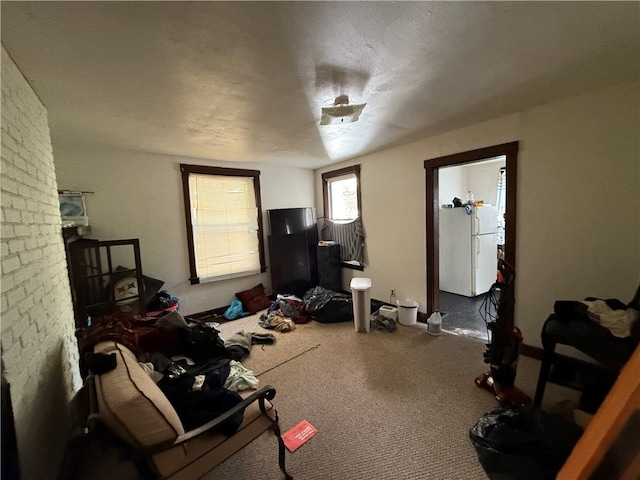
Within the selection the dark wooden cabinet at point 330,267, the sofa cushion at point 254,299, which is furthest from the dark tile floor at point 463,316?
the sofa cushion at point 254,299

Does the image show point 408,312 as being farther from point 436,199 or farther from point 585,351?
point 585,351

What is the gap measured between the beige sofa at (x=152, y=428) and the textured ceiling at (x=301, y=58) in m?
1.56

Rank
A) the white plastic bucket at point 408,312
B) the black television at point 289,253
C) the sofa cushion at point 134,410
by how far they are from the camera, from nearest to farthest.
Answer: the sofa cushion at point 134,410
the white plastic bucket at point 408,312
the black television at point 289,253

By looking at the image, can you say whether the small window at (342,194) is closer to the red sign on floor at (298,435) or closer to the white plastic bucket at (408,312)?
the white plastic bucket at (408,312)

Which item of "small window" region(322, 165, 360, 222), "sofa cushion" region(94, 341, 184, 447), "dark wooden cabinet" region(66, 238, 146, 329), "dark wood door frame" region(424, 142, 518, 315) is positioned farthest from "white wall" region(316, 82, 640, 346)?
"dark wooden cabinet" region(66, 238, 146, 329)

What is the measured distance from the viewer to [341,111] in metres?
1.82

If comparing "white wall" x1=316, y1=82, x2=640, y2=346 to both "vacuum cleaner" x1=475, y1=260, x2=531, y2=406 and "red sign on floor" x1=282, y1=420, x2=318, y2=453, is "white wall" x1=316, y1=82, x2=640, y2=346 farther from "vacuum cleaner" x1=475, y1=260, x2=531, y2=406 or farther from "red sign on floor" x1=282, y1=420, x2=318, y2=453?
"red sign on floor" x1=282, y1=420, x2=318, y2=453

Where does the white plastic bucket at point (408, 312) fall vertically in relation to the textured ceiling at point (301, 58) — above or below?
below

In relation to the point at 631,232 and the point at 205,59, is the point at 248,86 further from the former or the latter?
the point at 631,232

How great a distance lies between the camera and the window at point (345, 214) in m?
3.89

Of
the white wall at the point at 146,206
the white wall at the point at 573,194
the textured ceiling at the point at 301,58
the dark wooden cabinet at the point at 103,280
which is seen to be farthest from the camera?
the white wall at the point at 146,206

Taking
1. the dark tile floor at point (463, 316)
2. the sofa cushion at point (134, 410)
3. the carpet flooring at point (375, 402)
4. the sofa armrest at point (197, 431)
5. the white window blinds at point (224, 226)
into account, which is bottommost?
the carpet flooring at point (375, 402)

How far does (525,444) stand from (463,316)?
2.19 meters

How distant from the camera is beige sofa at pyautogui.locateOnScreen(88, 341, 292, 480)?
0.98m
